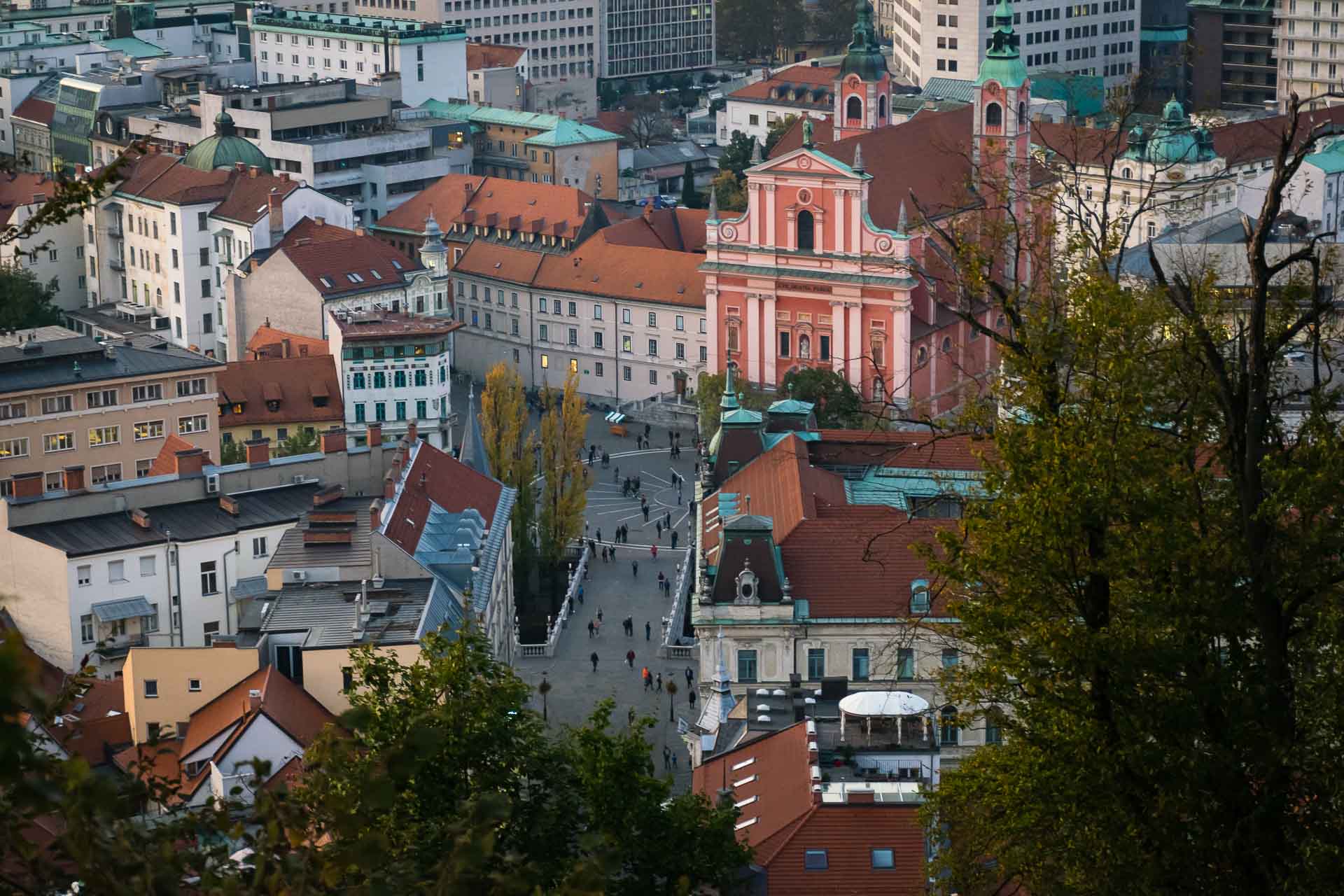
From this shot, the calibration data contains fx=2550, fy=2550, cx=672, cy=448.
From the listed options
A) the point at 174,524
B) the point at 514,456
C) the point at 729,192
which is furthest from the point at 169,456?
the point at 729,192

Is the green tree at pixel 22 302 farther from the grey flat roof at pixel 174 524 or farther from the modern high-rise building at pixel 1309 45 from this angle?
the modern high-rise building at pixel 1309 45

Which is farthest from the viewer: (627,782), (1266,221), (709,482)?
(709,482)

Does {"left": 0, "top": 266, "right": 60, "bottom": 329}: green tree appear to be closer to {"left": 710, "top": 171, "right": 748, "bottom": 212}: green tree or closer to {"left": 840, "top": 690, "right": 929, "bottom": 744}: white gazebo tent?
{"left": 710, "top": 171, "right": 748, "bottom": 212}: green tree

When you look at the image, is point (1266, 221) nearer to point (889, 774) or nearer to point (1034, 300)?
point (1034, 300)

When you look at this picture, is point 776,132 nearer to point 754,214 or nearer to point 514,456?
point 754,214

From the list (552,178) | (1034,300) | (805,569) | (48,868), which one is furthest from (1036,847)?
(552,178)

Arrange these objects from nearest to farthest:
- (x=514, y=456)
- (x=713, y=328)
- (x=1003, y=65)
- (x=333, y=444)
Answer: (x=333, y=444)
(x=514, y=456)
(x=713, y=328)
(x=1003, y=65)

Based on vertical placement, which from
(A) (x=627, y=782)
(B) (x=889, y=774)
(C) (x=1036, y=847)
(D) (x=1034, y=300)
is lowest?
(B) (x=889, y=774)
